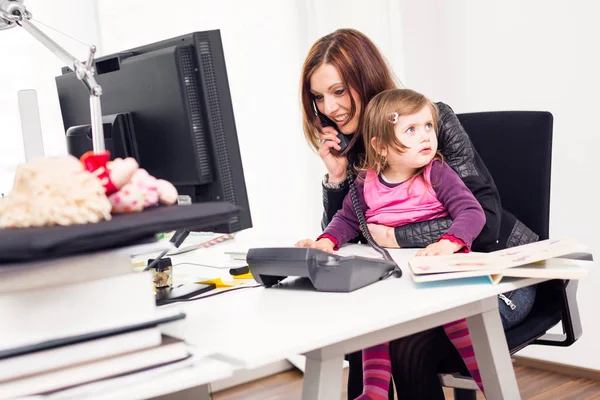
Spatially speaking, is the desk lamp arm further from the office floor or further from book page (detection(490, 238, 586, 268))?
the office floor

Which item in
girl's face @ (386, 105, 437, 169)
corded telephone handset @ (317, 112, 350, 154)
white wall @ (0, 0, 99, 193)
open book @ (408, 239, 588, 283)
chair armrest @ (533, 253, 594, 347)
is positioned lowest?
chair armrest @ (533, 253, 594, 347)

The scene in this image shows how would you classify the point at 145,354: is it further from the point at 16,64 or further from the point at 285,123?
the point at 285,123

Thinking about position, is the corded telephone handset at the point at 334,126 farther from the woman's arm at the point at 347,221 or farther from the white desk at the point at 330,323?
the white desk at the point at 330,323

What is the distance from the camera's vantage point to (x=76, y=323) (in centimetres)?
86

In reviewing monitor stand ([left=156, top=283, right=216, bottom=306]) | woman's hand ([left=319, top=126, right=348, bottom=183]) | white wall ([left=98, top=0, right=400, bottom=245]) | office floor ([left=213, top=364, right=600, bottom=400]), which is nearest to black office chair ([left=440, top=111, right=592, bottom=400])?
→ woman's hand ([left=319, top=126, right=348, bottom=183])

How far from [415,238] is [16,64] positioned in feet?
5.80

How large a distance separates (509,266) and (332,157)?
0.79 m

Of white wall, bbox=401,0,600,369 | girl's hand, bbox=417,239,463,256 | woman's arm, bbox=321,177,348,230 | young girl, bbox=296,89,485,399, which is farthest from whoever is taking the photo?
white wall, bbox=401,0,600,369

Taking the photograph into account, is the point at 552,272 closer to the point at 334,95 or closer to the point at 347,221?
the point at 347,221

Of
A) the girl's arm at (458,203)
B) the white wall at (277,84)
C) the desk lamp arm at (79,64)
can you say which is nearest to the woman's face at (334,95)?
the girl's arm at (458,203)

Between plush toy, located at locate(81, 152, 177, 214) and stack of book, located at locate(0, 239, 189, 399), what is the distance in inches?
2.8

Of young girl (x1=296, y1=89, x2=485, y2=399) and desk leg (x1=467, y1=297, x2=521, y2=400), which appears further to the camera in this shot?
young girl (x1=296, y1=89, x2=485, y2=399)

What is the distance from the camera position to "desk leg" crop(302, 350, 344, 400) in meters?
1.05

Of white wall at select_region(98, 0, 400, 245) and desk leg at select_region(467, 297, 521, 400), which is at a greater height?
white wall at select_region(98, 0, 400, 245)
